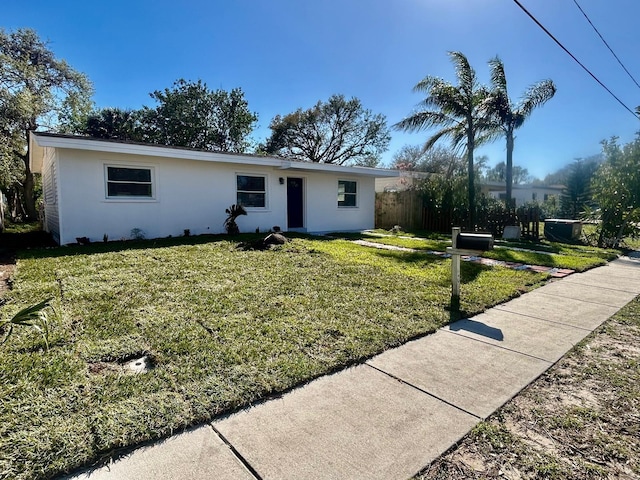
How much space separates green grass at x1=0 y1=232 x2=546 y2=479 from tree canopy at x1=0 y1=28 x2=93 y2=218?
12.1 m

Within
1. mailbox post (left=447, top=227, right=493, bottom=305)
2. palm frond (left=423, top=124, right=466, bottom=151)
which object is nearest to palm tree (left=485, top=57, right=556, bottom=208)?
palm frond (left=423, top=124, right=466, bottom=151)

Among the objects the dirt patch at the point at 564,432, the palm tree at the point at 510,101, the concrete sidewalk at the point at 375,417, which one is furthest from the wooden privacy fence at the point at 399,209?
the dirt patch at the point at 564,432

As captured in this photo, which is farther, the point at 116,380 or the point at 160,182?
the point at 160,182

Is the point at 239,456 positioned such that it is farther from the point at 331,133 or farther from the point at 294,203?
the point at 331,133

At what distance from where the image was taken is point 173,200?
10.8 metres

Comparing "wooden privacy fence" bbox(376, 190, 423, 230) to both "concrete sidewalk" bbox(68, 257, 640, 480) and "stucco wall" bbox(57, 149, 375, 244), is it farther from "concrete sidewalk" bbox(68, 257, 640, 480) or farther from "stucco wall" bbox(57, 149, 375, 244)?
"concrete sidewalk" bbox(68, 257, 640, 480)

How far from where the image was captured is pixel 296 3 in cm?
970

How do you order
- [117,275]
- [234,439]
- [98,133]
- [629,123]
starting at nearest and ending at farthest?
[234,439] → [117,275] → [629,123] → [98,133]

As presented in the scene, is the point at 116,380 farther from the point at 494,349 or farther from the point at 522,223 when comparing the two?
the point at 522,223

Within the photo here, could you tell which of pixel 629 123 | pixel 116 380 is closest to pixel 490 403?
pixel 116 380

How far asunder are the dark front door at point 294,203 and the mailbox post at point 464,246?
31.6 ft

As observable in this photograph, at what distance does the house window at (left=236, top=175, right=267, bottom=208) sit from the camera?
40.1 ft

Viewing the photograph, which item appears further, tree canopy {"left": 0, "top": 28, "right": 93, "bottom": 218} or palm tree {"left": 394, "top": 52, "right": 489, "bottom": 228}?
tree canopy {"left": 0, "top": 28, "right": 93, "bottom": 218}

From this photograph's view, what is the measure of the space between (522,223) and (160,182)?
40.8 feet
